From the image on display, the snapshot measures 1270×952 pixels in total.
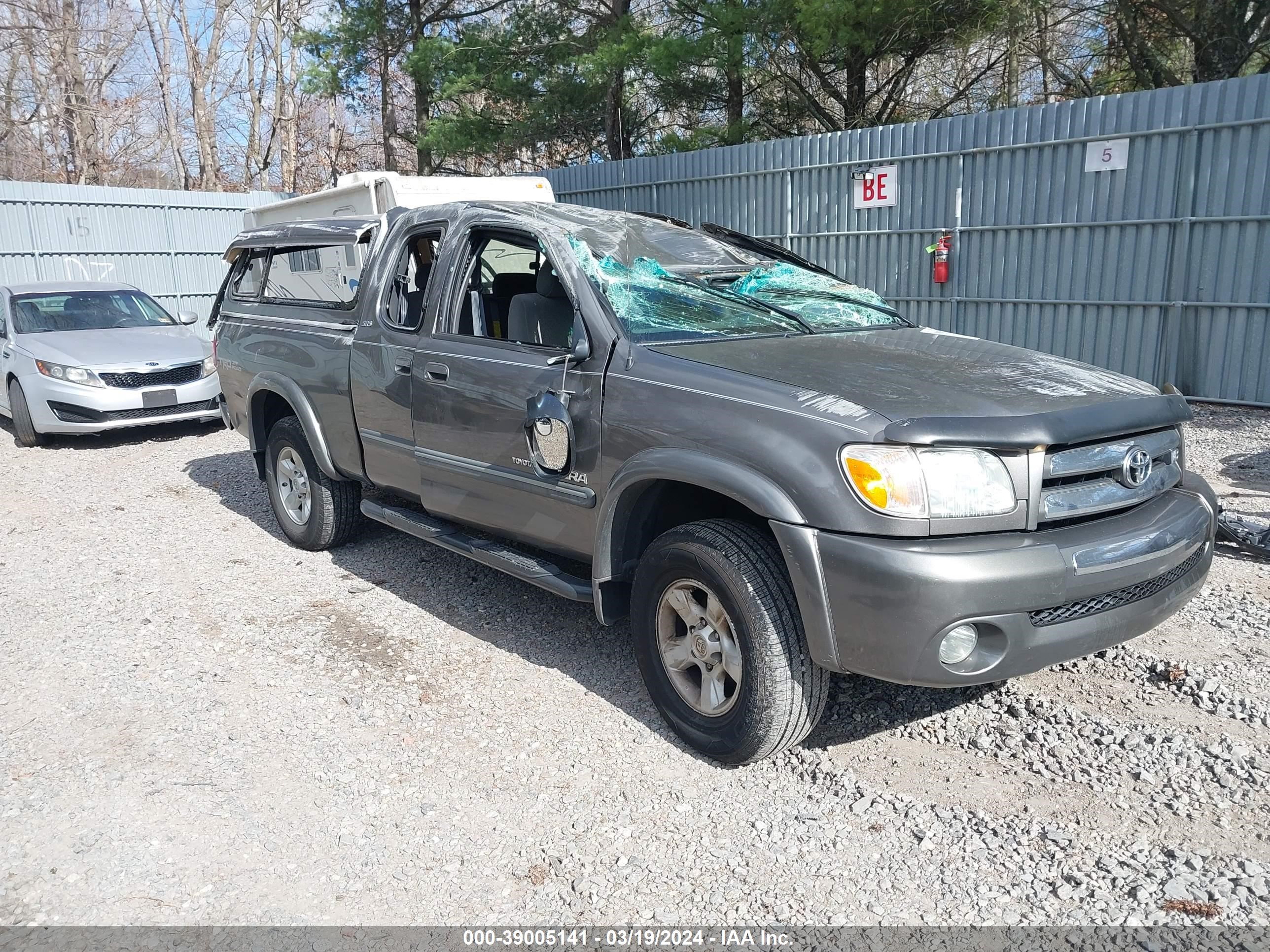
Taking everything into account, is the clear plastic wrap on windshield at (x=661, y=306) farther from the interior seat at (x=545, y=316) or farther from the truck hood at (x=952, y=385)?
the interior seat at (x=545, y=316)

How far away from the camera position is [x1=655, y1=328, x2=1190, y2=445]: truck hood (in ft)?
9.69

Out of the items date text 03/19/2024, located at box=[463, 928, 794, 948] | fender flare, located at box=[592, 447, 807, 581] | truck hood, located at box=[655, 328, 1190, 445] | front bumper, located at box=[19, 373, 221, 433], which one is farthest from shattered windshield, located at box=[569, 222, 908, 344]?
front bumper, located at box=[19, 373, 221, 433]

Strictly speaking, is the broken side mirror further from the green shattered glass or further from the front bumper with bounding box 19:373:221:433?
the front bumper with bounding box 19:373:221:433

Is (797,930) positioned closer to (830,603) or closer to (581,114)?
(830,603)

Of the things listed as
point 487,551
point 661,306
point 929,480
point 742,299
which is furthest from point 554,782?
point 742,299

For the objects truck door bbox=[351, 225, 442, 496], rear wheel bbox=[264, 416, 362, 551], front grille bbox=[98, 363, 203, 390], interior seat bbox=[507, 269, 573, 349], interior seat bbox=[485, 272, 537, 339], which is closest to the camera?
interior seat bbox=[507, 269, 573, 349]

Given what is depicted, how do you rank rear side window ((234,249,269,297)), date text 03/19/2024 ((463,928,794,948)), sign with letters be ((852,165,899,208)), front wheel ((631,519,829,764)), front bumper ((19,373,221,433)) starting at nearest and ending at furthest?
date text 03/19/2024 ((463,928,794,948)), front wheel ((631,519,829,764)), rear side window ((234,249,269,297)), front bumper ((19,373,221,433)), sign with letters be ((852,165,899,208))

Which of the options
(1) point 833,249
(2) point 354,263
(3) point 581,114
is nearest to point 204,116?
(3) point 581,114

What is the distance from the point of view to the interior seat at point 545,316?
4258mm

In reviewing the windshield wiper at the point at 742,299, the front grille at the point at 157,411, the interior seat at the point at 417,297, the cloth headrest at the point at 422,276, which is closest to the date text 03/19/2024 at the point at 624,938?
the windshield wiper at the point at 742,299

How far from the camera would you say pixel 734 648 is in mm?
3295

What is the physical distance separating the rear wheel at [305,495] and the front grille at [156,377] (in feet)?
13.7

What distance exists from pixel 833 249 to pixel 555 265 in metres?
8.66

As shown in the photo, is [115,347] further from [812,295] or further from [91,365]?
[812,295]
